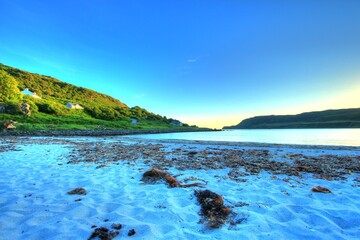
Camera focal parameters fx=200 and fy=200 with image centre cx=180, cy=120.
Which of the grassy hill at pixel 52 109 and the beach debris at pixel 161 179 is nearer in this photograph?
the beach debris at pixel 161 179

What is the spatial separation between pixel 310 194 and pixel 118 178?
5.66 meters

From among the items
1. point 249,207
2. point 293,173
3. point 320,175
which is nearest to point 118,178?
point 249,207

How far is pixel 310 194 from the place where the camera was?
510 centimetres

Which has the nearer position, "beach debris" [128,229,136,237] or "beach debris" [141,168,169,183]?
"beach debris" [128,229,136,237]

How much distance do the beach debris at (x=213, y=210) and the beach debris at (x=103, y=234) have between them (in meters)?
1.59

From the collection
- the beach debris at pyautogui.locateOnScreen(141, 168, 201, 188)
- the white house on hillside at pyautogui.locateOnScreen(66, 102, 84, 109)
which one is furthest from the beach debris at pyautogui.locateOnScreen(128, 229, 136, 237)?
the white house on hillside at pyautogui.locateOnScreen(66, 102, 84, 109)

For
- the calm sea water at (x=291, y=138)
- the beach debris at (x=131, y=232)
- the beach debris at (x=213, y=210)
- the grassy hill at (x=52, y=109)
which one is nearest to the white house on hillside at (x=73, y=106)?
the grassy hill at (x=52, y=109)

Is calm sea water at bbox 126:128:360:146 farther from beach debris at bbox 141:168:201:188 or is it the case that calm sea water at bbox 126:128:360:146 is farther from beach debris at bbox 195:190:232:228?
beach debris at bbox 195:190:232:228

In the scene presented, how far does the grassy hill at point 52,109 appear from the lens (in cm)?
5019

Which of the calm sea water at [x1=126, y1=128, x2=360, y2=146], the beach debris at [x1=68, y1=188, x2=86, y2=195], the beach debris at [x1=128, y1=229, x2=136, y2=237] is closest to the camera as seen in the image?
the beach debris at [x1=128, y1=229, x2=136, y2=237]

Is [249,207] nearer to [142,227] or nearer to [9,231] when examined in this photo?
[142,227]

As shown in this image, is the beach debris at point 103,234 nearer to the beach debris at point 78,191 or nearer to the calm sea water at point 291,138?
the beach debris at point 78,191

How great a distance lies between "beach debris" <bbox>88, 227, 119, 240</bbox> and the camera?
3.05 metres

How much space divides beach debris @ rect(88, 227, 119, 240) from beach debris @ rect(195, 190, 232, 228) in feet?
5.22
